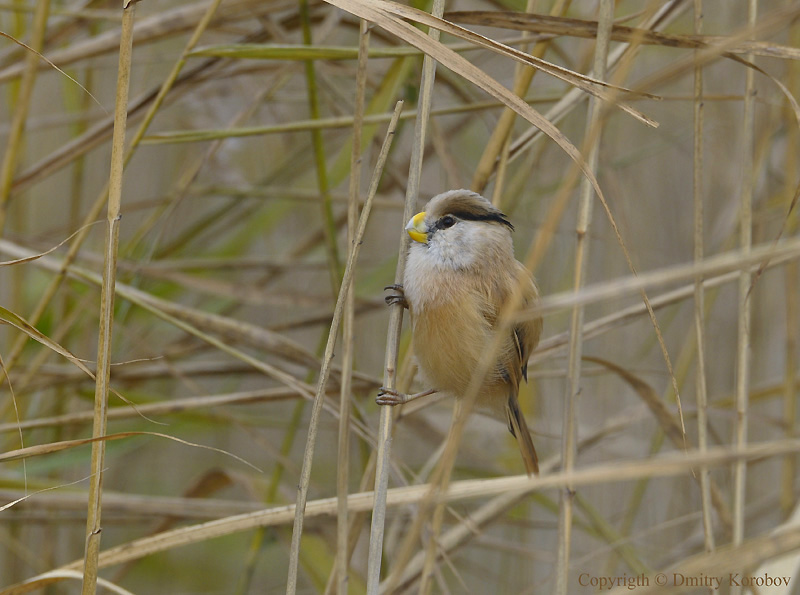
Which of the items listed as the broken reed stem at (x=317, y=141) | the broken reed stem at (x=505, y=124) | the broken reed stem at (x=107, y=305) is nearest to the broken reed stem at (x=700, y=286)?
the broken reed stem at (x=505, y=124)

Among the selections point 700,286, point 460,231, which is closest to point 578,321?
point 700,286

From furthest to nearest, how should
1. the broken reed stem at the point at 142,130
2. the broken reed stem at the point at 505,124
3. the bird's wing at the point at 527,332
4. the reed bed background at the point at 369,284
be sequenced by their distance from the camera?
the bird's wing at the point at 527,332 → the broken reed stem at the point at 505,124 → the broken reed stem at the point at 142,130 → the reed bed background at the point at 369,284

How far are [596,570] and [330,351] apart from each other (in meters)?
2.36

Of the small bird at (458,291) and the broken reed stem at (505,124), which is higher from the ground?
the broken reed stem at (505,124)

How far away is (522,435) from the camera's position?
1.73 m

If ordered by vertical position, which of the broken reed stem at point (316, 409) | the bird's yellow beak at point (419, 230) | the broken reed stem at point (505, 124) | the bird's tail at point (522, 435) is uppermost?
the broken reed stem at point (505, 124)

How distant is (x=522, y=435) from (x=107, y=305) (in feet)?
3.31

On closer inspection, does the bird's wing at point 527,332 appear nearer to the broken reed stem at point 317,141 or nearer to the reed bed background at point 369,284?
the reed bed background at point 369,284

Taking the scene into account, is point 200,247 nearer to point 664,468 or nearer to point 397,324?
point 397,324

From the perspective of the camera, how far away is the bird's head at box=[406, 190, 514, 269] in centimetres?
160

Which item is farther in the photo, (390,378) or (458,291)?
(458,291)

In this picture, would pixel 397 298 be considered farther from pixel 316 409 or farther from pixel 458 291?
pixel 316 409

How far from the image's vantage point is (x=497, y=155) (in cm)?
160

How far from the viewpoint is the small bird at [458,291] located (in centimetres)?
163
